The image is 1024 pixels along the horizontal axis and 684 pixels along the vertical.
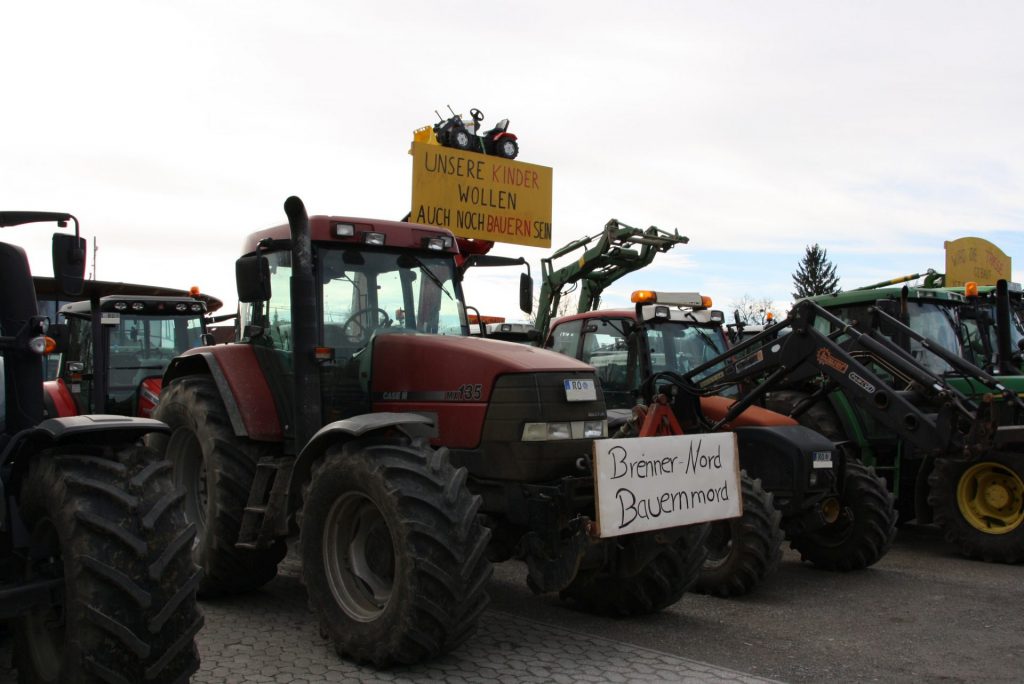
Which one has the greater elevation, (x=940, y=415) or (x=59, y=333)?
(x=59, y=333)

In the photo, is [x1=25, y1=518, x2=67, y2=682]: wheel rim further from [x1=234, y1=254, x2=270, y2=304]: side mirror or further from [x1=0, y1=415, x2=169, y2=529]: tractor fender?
[x1=234, y1=254, x2=270, y2=304]: side mirror

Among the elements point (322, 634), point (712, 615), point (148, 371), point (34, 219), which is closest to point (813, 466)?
point (712, 615)

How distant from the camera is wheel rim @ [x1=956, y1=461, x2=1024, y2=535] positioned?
7902mm

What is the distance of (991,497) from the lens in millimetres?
8031

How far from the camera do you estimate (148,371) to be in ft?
33.4

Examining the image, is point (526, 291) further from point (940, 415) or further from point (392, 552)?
point (940, 415)

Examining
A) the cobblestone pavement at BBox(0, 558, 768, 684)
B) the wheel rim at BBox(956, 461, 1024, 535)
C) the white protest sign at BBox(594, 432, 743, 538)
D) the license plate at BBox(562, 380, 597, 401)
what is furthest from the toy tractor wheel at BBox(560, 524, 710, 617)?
the wheel rim at BBox(956, 461, 1024, 535)

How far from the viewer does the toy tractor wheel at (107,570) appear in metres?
3.32

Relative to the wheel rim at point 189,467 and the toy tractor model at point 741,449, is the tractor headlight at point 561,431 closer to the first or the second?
the toy tractor model at point 741,449

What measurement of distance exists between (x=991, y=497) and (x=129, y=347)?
8.50 m

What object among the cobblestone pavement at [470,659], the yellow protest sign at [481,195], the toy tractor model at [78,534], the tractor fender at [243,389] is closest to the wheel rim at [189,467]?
the tractor fender at [243,389]

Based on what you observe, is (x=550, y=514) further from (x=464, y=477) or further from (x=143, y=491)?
(x=143, y=491)

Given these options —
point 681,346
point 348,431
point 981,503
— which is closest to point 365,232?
point 348,431

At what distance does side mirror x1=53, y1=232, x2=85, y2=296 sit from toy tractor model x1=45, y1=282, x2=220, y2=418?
617 cm
